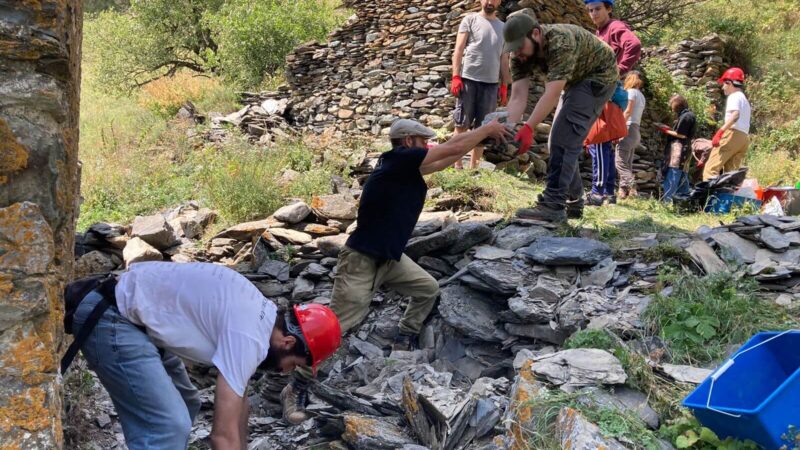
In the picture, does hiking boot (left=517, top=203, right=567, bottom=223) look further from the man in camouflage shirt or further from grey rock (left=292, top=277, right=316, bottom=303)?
grey rock (left=292, top=277, right=316, bottom=303)

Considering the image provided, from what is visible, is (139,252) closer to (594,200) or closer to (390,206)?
(390,206)

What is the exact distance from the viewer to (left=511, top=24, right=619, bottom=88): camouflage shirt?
4.82 metres

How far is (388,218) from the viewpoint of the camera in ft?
14.5

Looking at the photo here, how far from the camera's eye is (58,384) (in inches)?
99.3

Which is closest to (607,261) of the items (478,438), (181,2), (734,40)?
(478,438)

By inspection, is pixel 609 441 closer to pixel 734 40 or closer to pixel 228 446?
pixel 228 446

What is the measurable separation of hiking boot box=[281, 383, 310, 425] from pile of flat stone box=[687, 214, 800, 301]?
2.88m

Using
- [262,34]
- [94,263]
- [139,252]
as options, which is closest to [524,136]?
[139,252]

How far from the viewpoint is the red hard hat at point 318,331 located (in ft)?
9.53

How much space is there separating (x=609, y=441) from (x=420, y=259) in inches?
108

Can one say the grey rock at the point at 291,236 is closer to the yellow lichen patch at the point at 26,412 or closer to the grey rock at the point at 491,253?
the grey rock at the point at 491,253

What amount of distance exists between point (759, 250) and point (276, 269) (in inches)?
153

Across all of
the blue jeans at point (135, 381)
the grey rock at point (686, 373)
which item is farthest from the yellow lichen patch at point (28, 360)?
the grey rock at point (686, 373)

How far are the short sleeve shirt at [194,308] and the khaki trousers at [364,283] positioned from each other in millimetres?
1608
